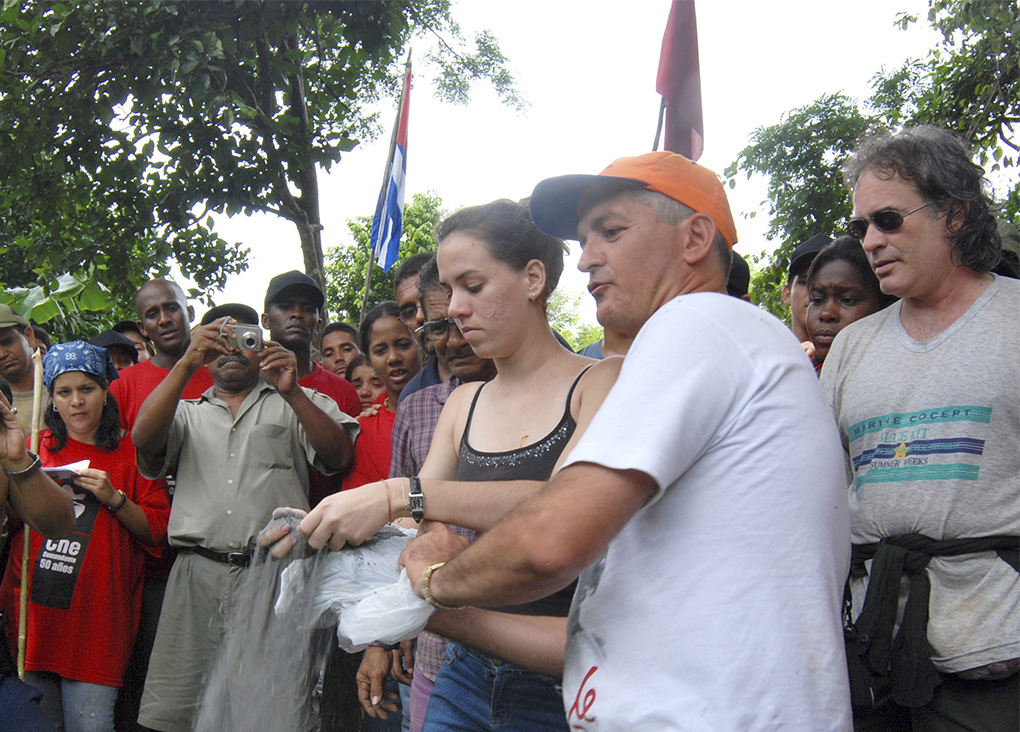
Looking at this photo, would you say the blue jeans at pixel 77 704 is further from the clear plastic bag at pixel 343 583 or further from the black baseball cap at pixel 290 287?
the clear plastic bag at pixel 343 583

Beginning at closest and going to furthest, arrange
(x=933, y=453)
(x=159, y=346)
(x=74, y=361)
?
(x=933, y=453) → (x=74, y=361) → (x=159, y=346)

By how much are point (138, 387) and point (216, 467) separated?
1.07 metres

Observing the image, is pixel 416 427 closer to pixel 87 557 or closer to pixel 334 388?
pixel 334 388

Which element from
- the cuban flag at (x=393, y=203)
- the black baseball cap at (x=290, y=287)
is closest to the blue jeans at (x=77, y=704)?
the black baseball cap at (x=290, y=287)

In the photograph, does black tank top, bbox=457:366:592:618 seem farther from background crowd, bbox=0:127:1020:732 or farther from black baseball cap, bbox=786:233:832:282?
black baseball cap, bbox=786:233:832:282

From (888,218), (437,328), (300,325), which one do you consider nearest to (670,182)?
(888,218)

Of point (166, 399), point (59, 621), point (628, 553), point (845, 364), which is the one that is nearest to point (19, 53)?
point (166, 399)

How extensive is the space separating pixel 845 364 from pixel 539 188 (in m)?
1.17

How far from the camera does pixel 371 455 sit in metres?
4.16

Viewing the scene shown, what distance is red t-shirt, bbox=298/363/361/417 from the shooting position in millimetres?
4770

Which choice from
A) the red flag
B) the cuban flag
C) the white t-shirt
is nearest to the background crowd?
the white t-shirt

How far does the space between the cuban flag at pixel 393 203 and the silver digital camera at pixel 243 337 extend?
3.53 m

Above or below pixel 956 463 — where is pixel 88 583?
below

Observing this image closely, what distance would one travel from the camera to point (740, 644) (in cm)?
129
